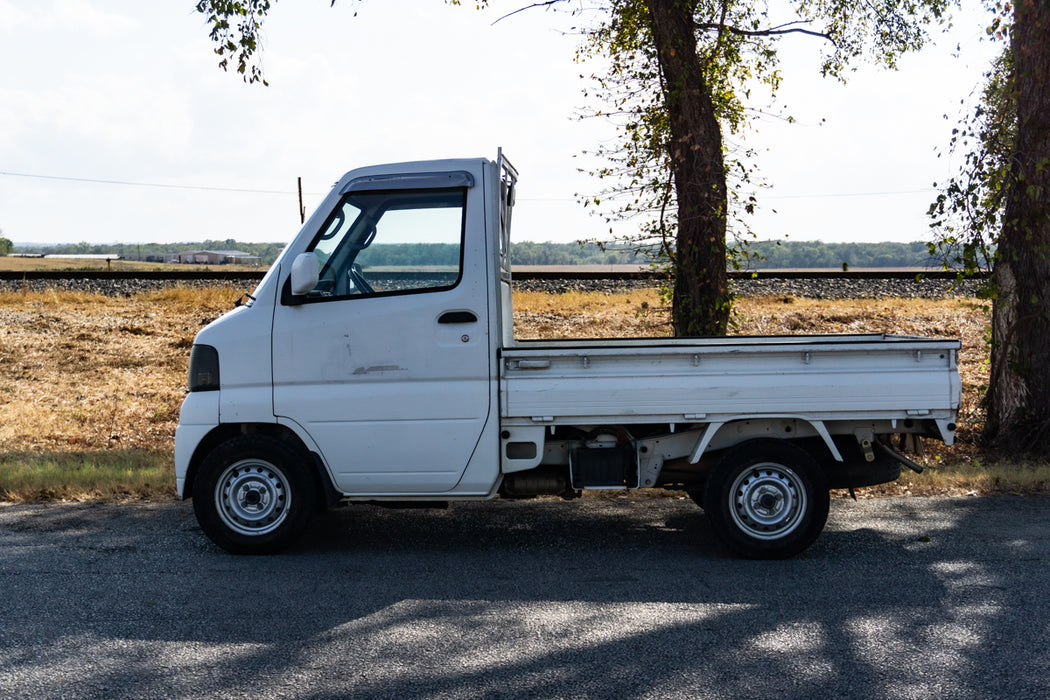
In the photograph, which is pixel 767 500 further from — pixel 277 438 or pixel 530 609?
pixel 277 438

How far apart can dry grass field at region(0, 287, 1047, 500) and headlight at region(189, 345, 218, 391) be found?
2.28 metres

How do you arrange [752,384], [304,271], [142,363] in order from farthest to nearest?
[142,363], [752,384], [304,271]

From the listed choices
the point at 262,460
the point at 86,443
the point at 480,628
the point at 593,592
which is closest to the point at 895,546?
the point at 593,592

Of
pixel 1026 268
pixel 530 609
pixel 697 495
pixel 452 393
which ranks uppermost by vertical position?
pixel 1026 268

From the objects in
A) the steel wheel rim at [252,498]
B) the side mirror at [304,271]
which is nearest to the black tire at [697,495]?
the steel wheel rim at [252,498]

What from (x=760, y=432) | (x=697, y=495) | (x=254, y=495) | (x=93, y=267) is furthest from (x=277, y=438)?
(x=93, y=267)

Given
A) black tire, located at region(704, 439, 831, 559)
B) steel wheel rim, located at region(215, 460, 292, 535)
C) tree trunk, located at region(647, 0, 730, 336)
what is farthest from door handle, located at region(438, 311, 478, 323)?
tree trunk, located at region(647, 0, 730, 336)

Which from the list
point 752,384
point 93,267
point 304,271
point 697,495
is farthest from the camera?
point 93,267

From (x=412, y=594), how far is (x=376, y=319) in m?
1.72

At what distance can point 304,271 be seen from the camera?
6.19 metres

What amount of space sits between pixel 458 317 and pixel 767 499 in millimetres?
2230

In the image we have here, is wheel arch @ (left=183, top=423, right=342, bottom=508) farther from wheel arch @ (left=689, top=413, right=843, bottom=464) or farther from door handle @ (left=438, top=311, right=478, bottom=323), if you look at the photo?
wheel arch @ (left=689, top=413, right=843, bottom=464)

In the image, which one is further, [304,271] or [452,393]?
[452,393]

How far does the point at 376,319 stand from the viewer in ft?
21.0
